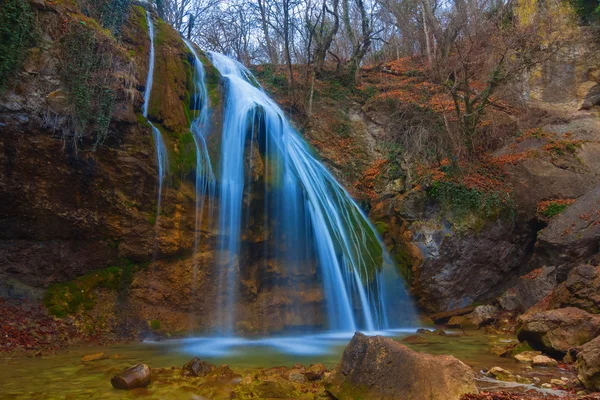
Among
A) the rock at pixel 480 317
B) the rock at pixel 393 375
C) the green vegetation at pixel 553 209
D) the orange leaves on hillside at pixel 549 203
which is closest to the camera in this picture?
the rock at pixel 393 375

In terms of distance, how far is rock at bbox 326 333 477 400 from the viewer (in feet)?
12.8

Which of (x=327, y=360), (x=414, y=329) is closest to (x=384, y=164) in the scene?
(x=414, y=329)

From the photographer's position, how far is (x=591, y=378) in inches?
169

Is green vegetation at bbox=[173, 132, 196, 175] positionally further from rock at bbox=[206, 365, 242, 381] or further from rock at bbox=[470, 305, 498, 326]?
rock at bbox=[470, 305, 498, 326]

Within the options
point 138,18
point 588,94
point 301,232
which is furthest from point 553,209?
point 138,18

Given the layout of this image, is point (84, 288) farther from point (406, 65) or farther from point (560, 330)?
point (406, 65)

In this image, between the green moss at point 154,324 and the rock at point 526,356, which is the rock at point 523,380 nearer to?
the rock at point 526,356

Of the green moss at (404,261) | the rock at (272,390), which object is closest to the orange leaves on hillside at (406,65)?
the green moss at (404,261)

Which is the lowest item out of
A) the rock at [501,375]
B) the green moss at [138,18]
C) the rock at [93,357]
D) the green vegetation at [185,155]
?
the rock at [501,375]

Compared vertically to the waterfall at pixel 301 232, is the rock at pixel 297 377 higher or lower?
lower

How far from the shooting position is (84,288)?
810 cm

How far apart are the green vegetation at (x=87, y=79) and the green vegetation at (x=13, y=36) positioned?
0.66m

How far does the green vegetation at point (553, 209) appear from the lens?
11.5m

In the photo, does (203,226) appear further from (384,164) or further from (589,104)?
(589,104)
